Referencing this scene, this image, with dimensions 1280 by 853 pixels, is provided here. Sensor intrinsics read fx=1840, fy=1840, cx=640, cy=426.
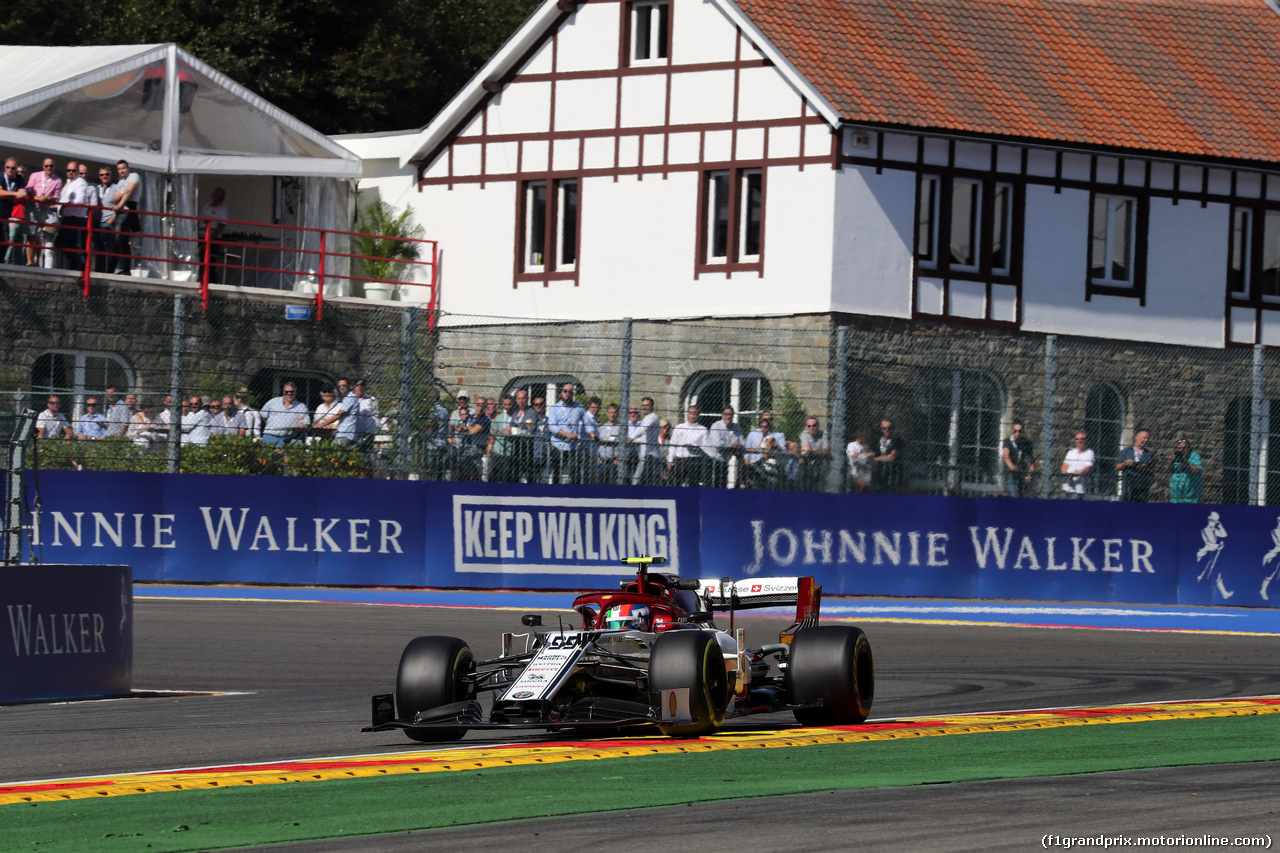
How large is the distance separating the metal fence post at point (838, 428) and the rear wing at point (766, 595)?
980 centimetres

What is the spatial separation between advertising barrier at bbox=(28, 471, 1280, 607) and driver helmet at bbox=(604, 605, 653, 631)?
1001cm

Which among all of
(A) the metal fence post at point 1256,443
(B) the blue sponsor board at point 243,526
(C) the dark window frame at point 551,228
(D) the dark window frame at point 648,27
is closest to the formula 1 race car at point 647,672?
(B) the blue sponsor board at point 243,526

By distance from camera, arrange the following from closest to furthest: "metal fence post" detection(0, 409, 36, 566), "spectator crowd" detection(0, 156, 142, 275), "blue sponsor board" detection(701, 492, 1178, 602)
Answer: "metal fence post" detection(0, 409, 36, 566) < "blue sponsor board" detection(701, 492, 1178, 602) < "spectator crowd" detection(0, 156, 142, 275)

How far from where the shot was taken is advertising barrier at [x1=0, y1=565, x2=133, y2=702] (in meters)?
11.6

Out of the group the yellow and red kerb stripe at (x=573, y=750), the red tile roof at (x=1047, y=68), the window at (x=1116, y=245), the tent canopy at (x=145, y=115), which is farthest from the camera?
the window at (x=1116, y=245)

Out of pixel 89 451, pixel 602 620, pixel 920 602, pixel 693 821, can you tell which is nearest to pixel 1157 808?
pixel 693 821

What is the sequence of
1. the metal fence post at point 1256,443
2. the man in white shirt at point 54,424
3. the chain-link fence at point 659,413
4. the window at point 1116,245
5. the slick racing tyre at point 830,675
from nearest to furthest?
the slick racing tyre at point 830,675
the man in white shirt at point 54,424
the chain-link fence at point 659,413
the metal fence post at point 1256,443
the window at point 1116,245

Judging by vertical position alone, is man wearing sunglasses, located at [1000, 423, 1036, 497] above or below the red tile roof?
below

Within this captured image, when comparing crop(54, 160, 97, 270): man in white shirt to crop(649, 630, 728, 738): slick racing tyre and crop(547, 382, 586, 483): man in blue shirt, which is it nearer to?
crop(547, 382, 586, 483): man in blue shirt

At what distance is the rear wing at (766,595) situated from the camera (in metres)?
11.1

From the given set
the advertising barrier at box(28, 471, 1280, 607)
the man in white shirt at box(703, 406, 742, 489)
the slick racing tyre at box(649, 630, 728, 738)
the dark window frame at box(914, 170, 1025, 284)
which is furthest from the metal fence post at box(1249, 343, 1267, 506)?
the slick racing tyre at box(649, 630, 728, 738)

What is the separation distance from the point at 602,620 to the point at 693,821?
3.34 m

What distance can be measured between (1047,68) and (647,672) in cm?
2164

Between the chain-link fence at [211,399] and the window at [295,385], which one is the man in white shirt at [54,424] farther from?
the window at [295,385]
